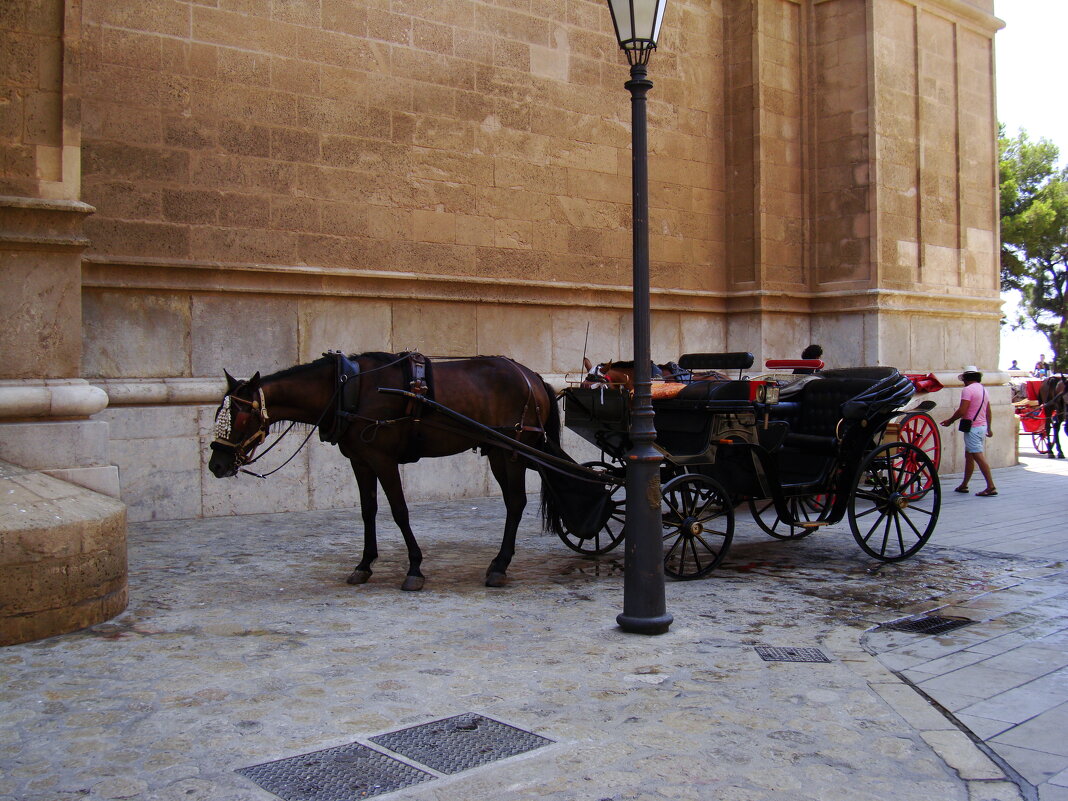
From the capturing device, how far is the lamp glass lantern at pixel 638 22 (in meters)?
5.81

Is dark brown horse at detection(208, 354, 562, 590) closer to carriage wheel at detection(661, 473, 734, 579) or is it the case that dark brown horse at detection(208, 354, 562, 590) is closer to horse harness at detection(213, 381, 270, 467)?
horse harness at detection(213, 381, 270, 467)

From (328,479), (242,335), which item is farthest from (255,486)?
(242,335)

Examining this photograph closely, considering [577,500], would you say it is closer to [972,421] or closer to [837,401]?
[837,401]

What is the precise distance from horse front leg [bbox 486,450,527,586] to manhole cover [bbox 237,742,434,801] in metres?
3.29

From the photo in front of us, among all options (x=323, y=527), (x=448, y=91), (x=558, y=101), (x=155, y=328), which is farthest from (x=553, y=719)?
(x=558, y=101)

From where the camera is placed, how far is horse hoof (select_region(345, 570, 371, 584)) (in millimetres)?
7191

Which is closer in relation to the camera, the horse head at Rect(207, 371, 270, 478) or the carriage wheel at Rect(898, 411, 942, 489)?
the horse head at Rect(207, 371, 270, 478)

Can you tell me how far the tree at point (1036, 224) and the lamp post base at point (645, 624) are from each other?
43.2 meters

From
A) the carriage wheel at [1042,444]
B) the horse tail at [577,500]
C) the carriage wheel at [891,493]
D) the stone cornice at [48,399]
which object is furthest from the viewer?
the carriage wheel at [1042,444]

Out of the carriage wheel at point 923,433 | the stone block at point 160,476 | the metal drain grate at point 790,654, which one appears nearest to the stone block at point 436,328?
the stone block at point 160,476

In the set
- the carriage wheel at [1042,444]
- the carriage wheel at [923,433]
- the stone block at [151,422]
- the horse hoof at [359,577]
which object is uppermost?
the stone block at [151,422]

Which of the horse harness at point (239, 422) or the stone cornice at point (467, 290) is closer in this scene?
the horse harness at point (239, 422)

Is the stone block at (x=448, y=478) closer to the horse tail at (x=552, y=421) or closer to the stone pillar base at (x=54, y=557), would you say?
the horse tail at (x=552, y=421)

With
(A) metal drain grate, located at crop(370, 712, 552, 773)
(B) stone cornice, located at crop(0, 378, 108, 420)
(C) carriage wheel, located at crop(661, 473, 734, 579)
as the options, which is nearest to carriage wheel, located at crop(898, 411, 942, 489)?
(C) carriage wheel, located at crop(661, 473, 734, 579)
